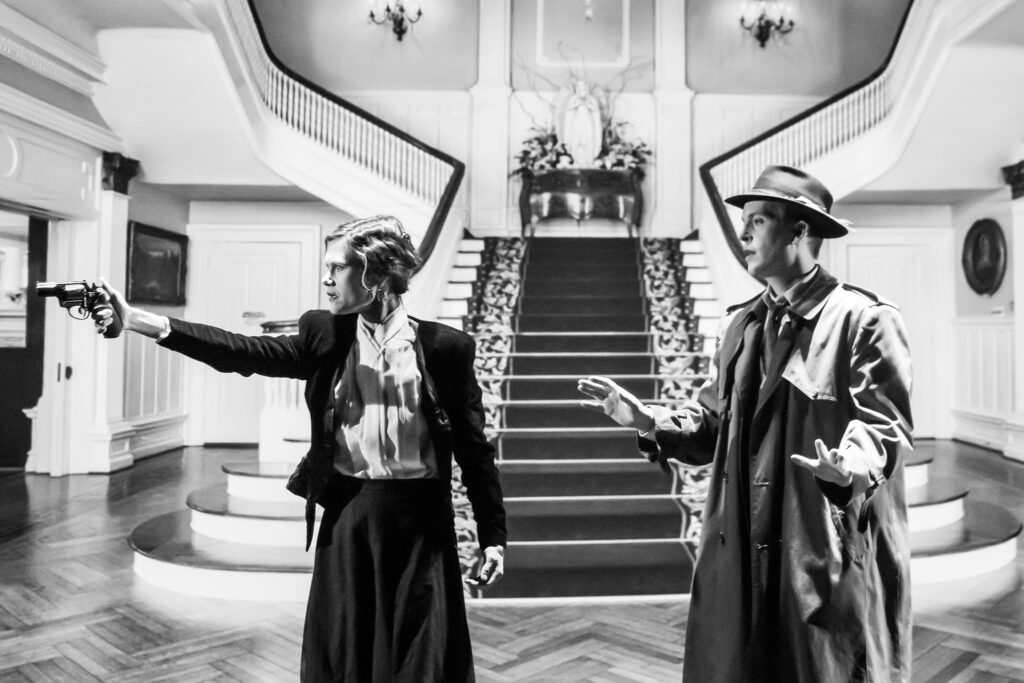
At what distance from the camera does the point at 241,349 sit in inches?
58.2

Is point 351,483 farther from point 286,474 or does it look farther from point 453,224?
point 453,224

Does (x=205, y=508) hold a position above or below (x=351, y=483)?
below

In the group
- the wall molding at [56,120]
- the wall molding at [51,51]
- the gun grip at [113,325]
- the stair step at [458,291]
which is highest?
the wall molding at [51,51]

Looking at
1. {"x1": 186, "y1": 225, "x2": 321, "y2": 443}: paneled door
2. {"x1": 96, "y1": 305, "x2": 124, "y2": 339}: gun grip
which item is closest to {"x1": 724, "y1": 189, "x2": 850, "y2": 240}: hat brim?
{"x1": 96, "y1": 305, "x2": 124, "y2": 339}: gun grip

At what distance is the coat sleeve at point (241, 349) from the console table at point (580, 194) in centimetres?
625

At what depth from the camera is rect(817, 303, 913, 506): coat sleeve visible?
1.17 m

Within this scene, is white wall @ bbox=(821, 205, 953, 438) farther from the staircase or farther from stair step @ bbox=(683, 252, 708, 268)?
the staircase

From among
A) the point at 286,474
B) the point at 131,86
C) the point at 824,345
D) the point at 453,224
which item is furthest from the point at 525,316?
the point at 824,345

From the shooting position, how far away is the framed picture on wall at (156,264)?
642 centimetres

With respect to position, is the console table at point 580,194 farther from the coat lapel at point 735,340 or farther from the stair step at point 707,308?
the coat lapel at point 735,340

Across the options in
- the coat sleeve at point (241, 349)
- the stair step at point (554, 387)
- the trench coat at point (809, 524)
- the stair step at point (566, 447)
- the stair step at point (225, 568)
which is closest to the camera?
the trench coat at point (809, 524)

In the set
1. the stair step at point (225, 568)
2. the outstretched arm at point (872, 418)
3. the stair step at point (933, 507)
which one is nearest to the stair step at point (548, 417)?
the stair step at point (225, 568)

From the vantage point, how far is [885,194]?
281 inches

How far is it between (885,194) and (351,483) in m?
6.96
